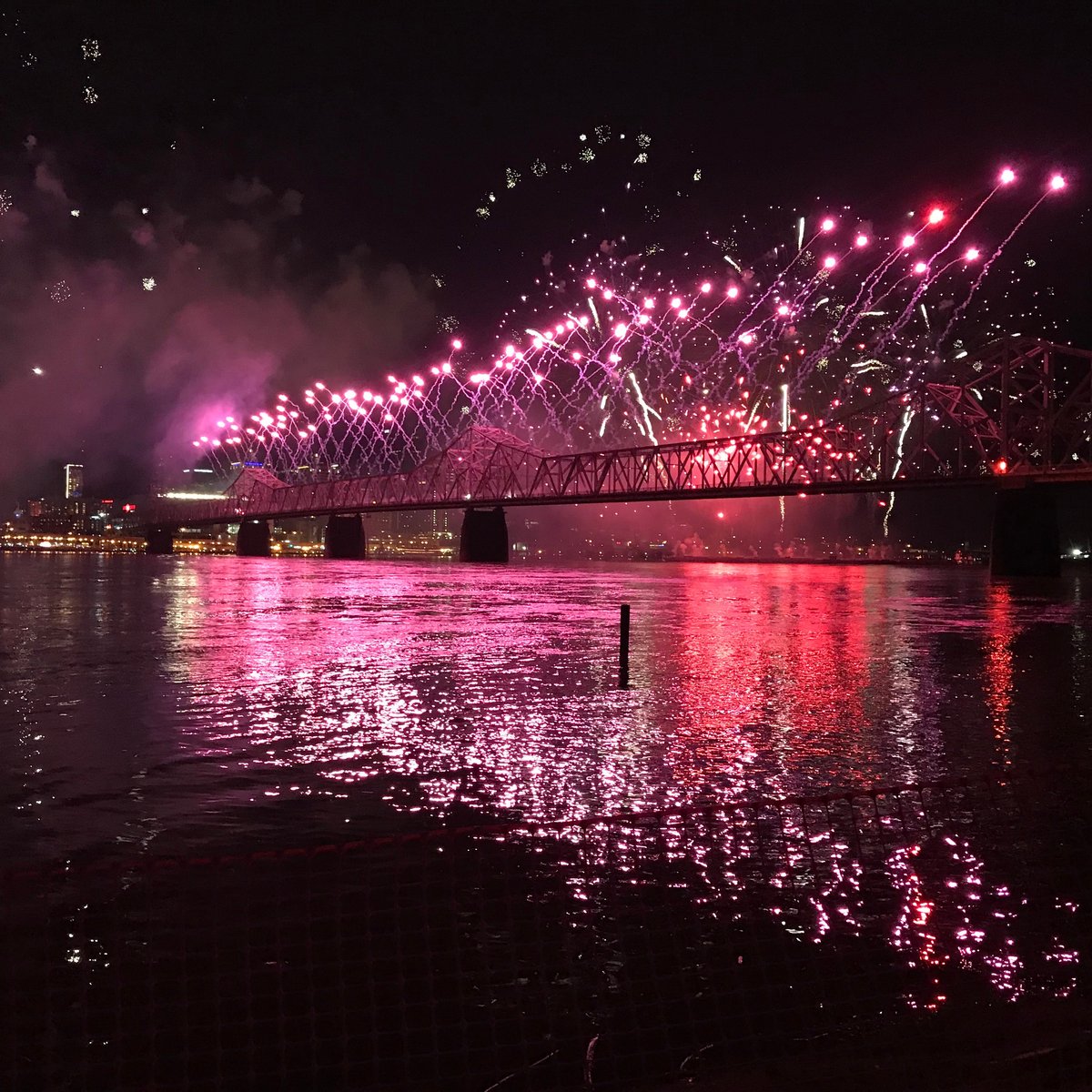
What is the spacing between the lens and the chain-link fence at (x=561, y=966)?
206 inches

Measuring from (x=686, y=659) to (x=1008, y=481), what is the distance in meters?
69.0

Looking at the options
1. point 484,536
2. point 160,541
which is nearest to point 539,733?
point 484,536

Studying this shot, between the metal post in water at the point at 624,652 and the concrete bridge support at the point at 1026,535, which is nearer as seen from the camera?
the metal post in water at the point at 624,652

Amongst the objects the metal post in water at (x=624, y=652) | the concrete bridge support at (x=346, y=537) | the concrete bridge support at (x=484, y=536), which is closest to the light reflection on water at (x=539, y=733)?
the metal post in water at (x=624, y=652)

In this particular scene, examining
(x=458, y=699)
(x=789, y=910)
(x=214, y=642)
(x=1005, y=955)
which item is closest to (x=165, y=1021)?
(x=789, y=910)

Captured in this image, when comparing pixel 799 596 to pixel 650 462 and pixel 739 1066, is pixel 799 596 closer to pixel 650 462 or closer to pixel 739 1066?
pixel 739 1066

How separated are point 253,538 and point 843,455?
111 meters

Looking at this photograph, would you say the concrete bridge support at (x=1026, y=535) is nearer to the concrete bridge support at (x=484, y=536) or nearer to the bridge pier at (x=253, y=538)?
the concrete bridge support at (x=484, y=536)

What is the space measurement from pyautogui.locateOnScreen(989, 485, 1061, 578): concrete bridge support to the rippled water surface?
4955 cm

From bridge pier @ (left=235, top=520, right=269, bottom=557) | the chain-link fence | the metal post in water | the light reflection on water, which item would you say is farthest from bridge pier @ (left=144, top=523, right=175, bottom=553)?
the chain-link fence

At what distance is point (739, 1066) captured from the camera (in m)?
5.21

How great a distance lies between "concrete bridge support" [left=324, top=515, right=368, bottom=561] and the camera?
526 ft

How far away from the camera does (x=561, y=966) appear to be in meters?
6.35

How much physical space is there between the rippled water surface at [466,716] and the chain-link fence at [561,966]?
167 cm
